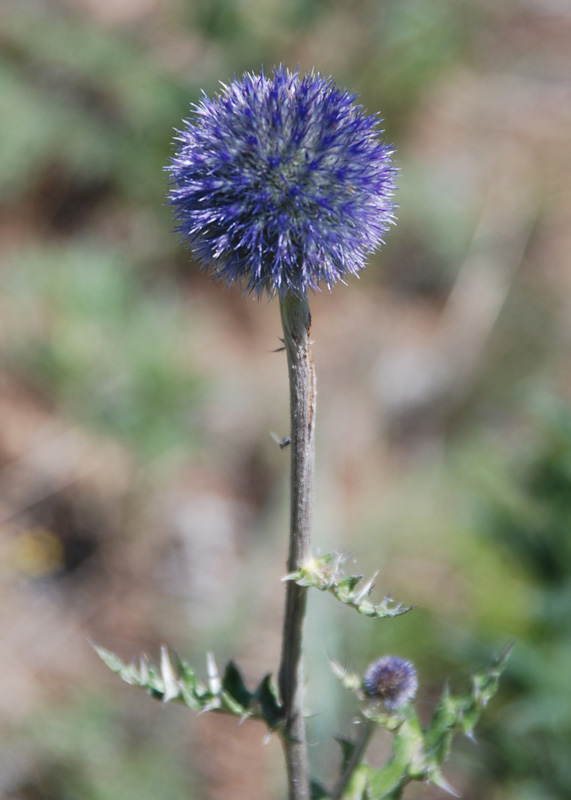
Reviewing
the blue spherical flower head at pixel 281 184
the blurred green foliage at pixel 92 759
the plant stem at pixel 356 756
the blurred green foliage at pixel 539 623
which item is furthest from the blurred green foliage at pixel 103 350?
the blue spherical flower head at pixel 281 184

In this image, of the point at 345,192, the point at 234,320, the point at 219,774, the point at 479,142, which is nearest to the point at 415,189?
the point at 479,142

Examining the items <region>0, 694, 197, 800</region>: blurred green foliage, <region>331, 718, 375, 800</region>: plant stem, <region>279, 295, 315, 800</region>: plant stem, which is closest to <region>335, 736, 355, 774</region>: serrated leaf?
<region>331, 718, 375, 800</region>: plant stem

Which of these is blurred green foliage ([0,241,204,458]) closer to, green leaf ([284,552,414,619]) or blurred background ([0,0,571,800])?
blurred background ([0,0,571,800])

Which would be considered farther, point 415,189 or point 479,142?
point 479,142

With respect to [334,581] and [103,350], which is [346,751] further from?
[103,350]

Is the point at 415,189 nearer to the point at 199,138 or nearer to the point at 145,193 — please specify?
the point at 145,193
